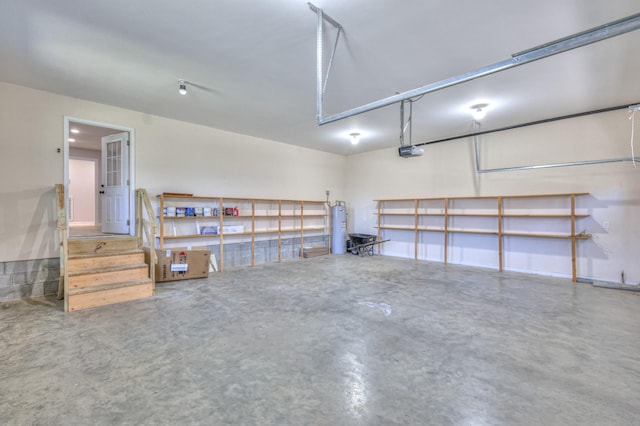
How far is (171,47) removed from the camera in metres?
3.23

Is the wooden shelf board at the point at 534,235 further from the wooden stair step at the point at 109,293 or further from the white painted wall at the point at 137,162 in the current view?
the wooden stair step at the point at 109,293

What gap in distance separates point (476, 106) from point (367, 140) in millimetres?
2940

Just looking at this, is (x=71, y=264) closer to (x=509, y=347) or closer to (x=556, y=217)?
(x=509, y=347)

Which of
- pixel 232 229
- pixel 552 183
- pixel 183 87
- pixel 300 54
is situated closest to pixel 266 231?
pixel 232 229

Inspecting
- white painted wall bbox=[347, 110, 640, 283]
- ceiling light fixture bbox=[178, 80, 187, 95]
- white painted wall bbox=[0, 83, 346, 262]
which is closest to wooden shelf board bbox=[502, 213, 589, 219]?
white painted wall bbox=[347, 110, 640, 283]

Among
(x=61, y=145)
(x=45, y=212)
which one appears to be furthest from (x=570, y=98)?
(x=45, y=212)

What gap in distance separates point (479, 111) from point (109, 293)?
6.67 metres

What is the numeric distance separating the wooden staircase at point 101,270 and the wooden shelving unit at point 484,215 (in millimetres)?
6062

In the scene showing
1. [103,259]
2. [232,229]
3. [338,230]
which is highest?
[232,229]

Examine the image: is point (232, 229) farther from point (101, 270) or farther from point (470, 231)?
point (470, 231)

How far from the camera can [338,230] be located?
8.58 metres

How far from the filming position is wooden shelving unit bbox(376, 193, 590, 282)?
5637mm

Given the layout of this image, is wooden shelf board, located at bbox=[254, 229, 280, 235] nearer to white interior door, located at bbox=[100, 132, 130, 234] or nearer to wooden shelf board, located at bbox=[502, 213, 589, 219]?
white interior door, located at bbox=[100, 132, 130, 234]

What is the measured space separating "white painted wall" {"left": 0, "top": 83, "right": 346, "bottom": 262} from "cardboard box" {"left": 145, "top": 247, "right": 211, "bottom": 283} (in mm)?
1352
